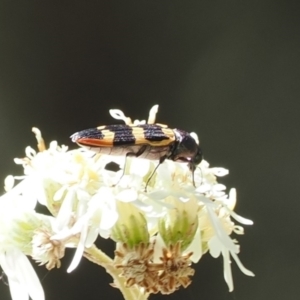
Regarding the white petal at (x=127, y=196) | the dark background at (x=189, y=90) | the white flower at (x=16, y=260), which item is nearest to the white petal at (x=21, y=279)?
the white flower at (x=16, y=260)

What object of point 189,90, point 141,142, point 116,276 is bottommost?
point 116,276

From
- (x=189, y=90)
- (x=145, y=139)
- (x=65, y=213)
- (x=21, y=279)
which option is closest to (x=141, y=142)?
(x=145, y=139)

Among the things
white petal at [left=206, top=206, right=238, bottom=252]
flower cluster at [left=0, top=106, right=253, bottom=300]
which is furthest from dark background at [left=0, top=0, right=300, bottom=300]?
white petal at [left=206, top=206, right=238, bottom=252]

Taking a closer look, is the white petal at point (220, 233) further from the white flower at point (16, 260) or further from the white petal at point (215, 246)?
the white flower at point (16, 260)

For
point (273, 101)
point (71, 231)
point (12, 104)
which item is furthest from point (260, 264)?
point (71, 231)

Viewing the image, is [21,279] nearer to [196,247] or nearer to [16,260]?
[16,260]

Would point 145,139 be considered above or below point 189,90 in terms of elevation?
below
